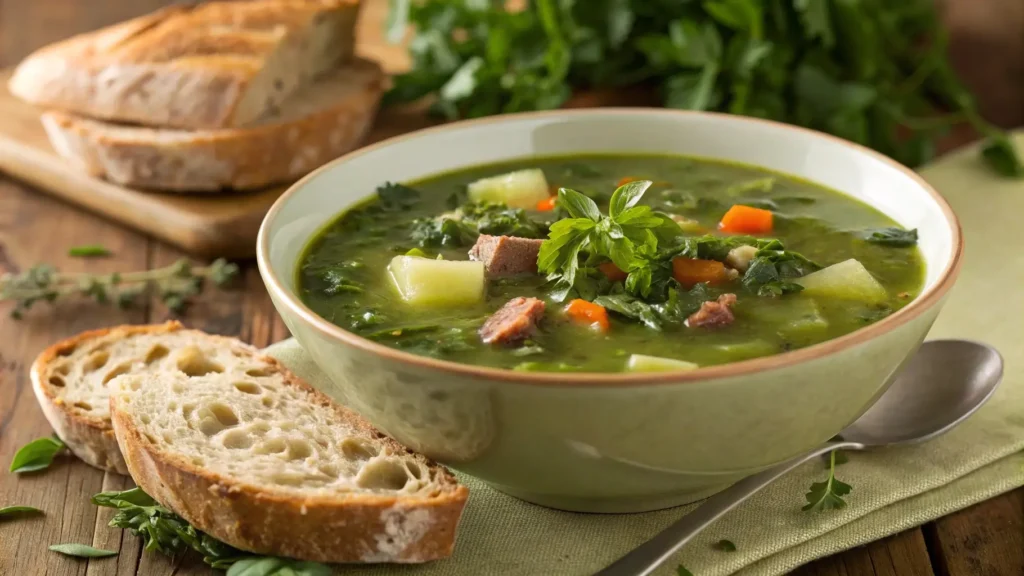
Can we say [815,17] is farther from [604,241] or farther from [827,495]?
[827,495]

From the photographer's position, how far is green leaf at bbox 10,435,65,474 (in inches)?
136

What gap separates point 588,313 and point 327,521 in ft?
2.84

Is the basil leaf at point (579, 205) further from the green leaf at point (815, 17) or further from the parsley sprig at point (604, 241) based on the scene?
the green leaf at point (815, 17)

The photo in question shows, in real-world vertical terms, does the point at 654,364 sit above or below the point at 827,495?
above

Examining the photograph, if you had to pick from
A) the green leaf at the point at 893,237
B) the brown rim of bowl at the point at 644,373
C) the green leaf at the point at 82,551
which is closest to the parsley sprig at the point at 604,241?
the brown rim of bowl at the point at 644,373

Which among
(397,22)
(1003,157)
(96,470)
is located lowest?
(1003,157)

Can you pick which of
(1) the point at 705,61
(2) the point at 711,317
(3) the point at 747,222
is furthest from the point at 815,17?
(2) the point at 711,317

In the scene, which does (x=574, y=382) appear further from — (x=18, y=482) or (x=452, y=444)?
(x=18, y=482)

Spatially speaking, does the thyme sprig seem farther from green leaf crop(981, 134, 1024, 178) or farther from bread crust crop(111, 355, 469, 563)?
green leaf crop(981, 134, 1024, 178)

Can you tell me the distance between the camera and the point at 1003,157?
5.34m

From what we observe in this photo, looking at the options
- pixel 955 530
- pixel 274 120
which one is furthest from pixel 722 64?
pixel 955 530

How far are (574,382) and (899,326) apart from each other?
2.62ft

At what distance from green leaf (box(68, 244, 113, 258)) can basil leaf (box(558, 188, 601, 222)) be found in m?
2.67

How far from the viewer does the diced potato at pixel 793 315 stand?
119 inches
